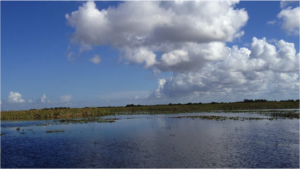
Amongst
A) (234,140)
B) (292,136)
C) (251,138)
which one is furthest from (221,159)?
(292,136)

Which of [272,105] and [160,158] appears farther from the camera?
[272,105]

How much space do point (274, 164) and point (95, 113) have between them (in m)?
72.7

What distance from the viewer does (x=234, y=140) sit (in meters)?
26.7

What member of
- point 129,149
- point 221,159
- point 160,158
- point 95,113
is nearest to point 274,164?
point 221,159

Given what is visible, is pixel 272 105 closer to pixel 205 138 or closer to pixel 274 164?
pixel 205 138

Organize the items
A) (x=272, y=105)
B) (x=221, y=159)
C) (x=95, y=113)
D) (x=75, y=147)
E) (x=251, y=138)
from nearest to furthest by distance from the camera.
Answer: (x=221, y=159) → (x=75, y=147) → (x=251, y=138) → (x=95, y=113) → (x=272, y=105)

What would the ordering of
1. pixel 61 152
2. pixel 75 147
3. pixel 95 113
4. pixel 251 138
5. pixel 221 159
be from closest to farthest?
1. pixel 221 159
2. pixel 61 152
3. pixel 75 147
4. pixel 251 138
5. pixel 95 113

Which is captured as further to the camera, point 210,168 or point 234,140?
point 234,140

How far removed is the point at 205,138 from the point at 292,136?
33.6 feet

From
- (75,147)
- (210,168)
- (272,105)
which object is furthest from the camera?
(272,105)

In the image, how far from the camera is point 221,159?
19.1 meters

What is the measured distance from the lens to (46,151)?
23328 millimetres

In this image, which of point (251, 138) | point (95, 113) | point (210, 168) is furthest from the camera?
point (95, 113)

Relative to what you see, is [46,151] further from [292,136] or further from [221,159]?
[292,136]
